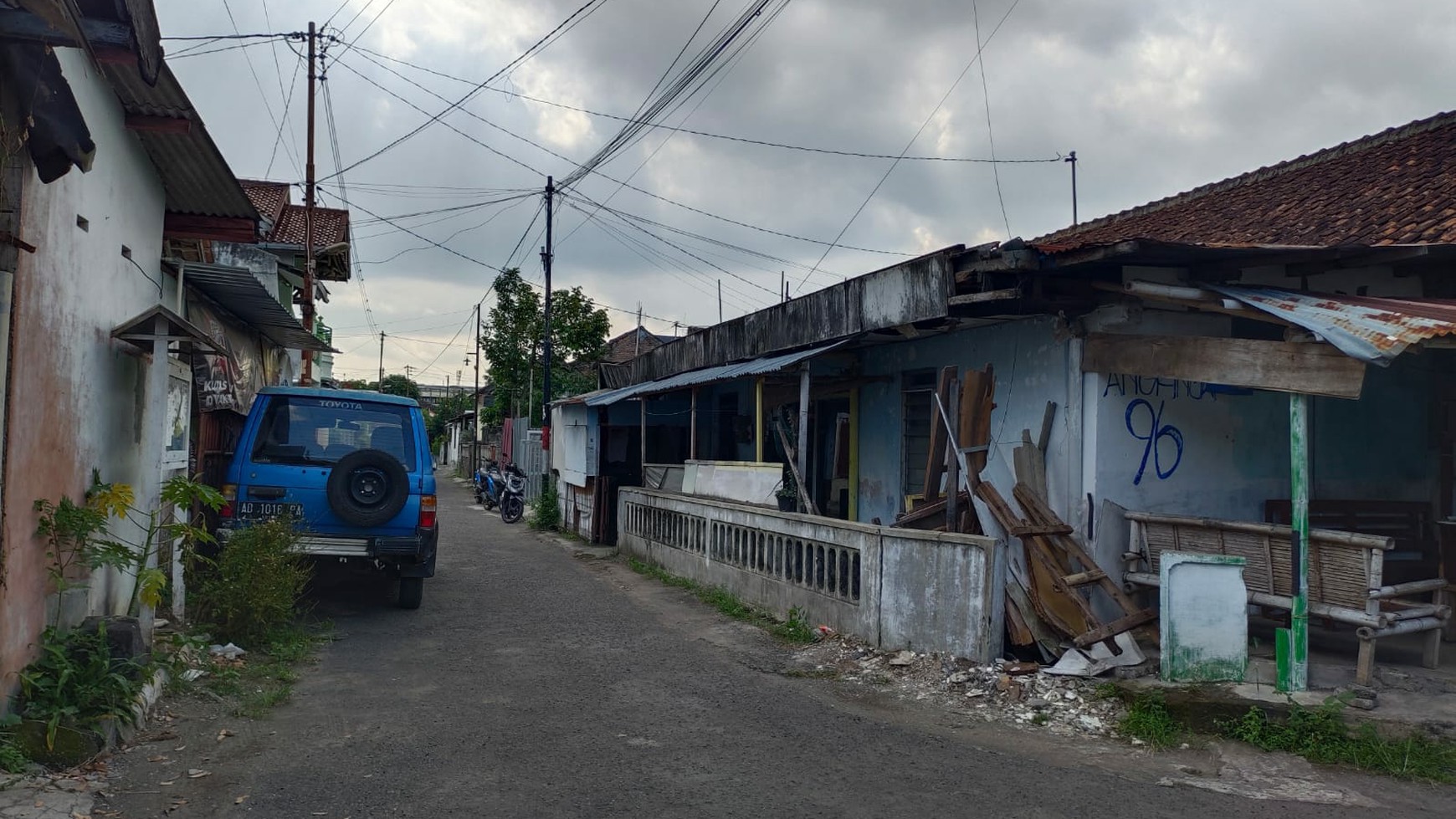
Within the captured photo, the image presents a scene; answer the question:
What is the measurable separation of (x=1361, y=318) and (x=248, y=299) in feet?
29.2

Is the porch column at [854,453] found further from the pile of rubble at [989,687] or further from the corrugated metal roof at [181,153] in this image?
the corrugated metal roof at [181,153]

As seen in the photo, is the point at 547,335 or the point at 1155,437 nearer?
the point at 1155,437

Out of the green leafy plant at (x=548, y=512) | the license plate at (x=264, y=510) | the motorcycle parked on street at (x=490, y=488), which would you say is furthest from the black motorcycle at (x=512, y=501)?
the license plate at (x=264, y=510)

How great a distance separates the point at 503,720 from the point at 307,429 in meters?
4.18

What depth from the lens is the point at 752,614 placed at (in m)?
9.04

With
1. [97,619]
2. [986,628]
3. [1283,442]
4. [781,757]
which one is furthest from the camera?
[1283,442]

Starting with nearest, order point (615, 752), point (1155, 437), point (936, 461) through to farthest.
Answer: point (615, 752), point (1155, 437), point (936, 461)

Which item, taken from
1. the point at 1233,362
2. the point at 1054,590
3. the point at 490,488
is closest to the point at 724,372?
the point at 1054,590

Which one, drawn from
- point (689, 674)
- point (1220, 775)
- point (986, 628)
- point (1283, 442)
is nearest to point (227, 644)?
point (689, 674)

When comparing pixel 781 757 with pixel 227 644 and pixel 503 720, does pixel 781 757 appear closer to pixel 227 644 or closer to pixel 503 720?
pixel 503 720

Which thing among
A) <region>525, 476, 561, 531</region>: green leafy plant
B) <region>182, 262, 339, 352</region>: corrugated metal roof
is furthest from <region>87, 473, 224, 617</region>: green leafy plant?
<region>525, 476, 561, 531</region>: green leafy plant

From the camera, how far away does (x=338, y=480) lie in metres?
8.03

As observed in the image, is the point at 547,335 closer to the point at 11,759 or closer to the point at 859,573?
the point at 859,573

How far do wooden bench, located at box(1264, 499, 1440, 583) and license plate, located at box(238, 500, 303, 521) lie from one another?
7.64 m
